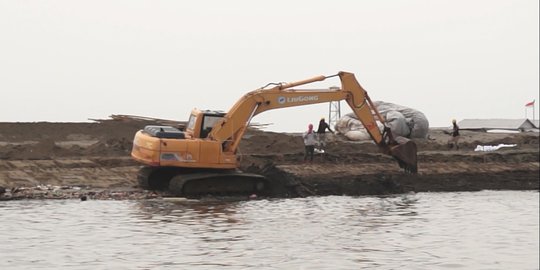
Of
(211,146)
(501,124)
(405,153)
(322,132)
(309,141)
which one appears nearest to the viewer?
(211,146)

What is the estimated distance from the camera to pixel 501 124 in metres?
51.8

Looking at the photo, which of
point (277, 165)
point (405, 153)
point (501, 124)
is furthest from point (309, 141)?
point (501, 124)

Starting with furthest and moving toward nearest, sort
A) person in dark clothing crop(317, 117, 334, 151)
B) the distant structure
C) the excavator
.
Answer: the distant structure
person in dark clothing crop(317, 117, 334, 151)
the excavator

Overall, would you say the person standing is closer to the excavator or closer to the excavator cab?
the excavator

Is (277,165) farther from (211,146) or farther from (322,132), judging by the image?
(211,146)

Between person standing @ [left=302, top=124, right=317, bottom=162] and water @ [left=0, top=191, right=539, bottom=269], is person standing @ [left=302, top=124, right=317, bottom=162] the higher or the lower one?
the higher one

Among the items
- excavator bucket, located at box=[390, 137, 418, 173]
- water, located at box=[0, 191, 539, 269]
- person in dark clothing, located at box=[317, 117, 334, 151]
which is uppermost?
person in dark clothing, located at box=[317, 117, 334, 151]

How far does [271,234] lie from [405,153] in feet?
30.5

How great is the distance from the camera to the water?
14031mm

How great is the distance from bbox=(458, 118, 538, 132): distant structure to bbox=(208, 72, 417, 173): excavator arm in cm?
2556

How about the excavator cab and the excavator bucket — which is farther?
the excavator bucket

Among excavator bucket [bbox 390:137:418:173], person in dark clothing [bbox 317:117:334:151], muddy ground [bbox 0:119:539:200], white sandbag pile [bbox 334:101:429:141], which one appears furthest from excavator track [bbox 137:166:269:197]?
white sandbag pile [bbox 334:101:429:141]

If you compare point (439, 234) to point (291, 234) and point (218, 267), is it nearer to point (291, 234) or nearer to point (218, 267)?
point (291, 234)

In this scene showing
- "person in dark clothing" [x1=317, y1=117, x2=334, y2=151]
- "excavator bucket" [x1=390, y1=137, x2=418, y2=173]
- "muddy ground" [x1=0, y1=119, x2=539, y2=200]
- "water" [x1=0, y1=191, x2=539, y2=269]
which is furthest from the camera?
"person in dark clothing" [x1=317, y1=117, x2=334, y2=151]
